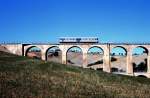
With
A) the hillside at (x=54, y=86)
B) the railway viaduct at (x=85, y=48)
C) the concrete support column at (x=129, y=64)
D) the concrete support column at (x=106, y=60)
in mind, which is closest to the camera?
the hillside at (x=54, y=86)

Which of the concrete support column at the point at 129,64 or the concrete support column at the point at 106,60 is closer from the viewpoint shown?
the concrete support column at the point at 129,64

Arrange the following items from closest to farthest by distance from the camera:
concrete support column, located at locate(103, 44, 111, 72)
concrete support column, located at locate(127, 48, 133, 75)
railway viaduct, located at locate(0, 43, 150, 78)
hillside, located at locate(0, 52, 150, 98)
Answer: hillside, located at locate(0, 52, 150, 98), concrete support column, located at locate(127, 48, 133, 75), concrete support column, located at locate(103, 44, 111, 72), railway viaduct, located at locate(0, 43, 150, 78)

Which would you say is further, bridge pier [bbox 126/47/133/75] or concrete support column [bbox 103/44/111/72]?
concrete support column [bbox 103/44/111/72]

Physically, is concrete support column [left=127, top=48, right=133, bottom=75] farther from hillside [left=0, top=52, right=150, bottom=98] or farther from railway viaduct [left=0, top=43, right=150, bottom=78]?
hillside [left=0, top=52, right=150, bottom=98]

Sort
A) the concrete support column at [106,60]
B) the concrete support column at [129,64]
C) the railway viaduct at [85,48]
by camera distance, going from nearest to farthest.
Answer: the concrete support column at [129,64], the concrete support column at [106,60], the railway viaduct at [85,48]

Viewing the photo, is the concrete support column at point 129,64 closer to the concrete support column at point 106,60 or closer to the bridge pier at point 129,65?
the bridge pier at point 129,65

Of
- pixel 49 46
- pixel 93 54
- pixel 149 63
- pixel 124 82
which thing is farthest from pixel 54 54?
pixel 124 82

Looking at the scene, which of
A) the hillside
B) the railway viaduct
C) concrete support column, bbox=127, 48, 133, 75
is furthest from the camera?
the railway viaduct

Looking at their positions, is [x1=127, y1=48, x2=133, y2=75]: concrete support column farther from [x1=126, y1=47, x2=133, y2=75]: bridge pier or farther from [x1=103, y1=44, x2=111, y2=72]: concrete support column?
[x1=103, y1=44, x2=111, y2=72]: concrete support column

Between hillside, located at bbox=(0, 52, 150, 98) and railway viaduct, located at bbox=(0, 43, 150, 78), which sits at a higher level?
railway viaduct, located at bbox=(0, 43, 150, 78)

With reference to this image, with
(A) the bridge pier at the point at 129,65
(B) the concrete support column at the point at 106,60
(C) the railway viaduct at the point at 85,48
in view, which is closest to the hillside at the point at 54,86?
(A) the bridge pier at the point at 129,65

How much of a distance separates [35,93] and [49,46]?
216 ft

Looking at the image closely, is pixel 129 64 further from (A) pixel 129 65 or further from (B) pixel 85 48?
(B) pixel 85 48

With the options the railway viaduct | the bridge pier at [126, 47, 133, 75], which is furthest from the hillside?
→ the railway viaduct
